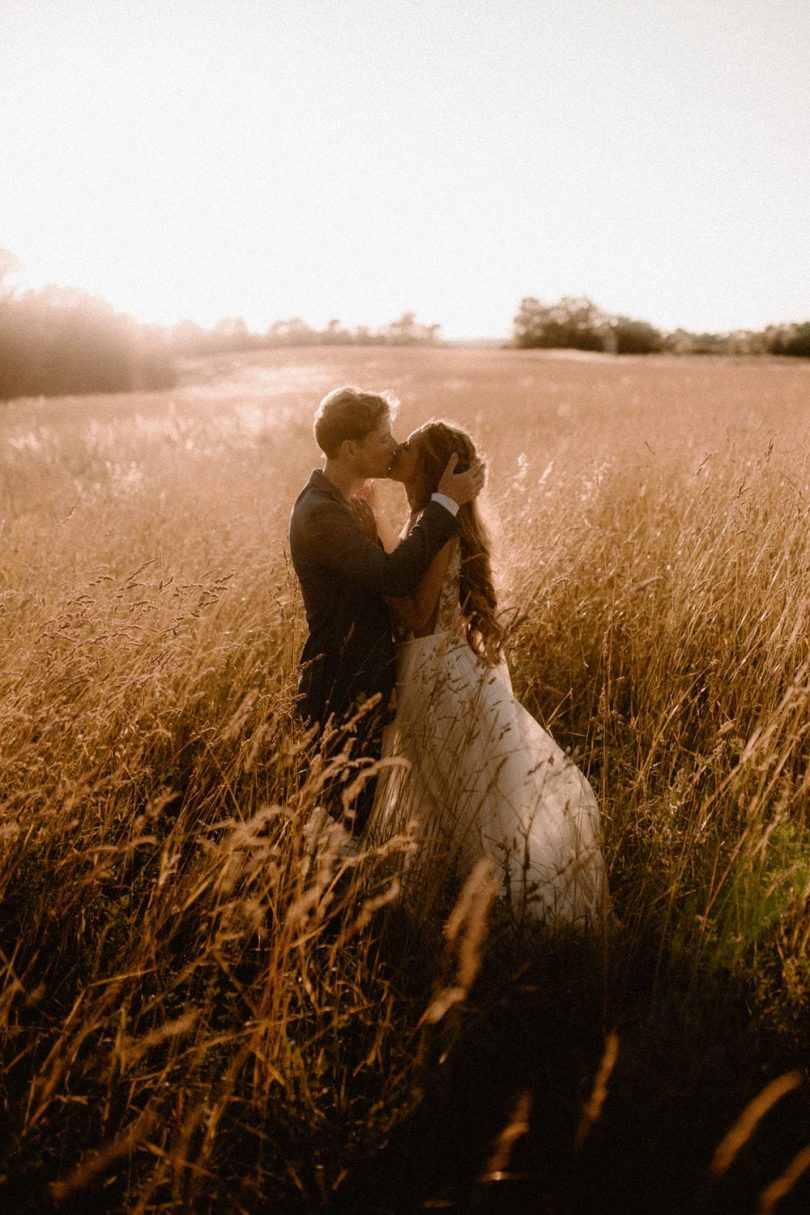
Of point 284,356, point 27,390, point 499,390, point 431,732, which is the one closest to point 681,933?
point 431,732

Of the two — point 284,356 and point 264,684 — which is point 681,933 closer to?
point 264,684

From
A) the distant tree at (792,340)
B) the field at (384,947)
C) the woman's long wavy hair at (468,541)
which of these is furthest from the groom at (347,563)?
the distant tree at (792,340)

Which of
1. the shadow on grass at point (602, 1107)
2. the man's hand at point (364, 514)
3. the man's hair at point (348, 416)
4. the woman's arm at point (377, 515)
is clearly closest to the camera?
the shadow on grass at point (602, 1107)

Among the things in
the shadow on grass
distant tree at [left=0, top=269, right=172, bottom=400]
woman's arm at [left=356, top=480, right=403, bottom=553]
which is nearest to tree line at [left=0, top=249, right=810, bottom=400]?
distant tree at [left=0, top=269, right=172, bottom=400]

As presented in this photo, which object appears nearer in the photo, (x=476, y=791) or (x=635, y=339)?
(x=476, y=791)

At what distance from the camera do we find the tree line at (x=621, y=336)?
55250mm

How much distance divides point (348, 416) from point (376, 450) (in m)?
0.15

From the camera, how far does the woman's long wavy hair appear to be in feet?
8.53

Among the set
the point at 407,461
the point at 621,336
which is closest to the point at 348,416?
the point at 407,461

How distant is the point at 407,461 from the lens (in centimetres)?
266

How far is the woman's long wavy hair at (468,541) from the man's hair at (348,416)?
0.56ft

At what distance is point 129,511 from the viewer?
19.0ft

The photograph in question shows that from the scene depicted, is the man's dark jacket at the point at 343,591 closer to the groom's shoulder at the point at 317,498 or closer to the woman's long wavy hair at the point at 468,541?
the groom's shoulder at the point at 317,498

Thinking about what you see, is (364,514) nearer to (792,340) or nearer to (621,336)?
(792,340)
